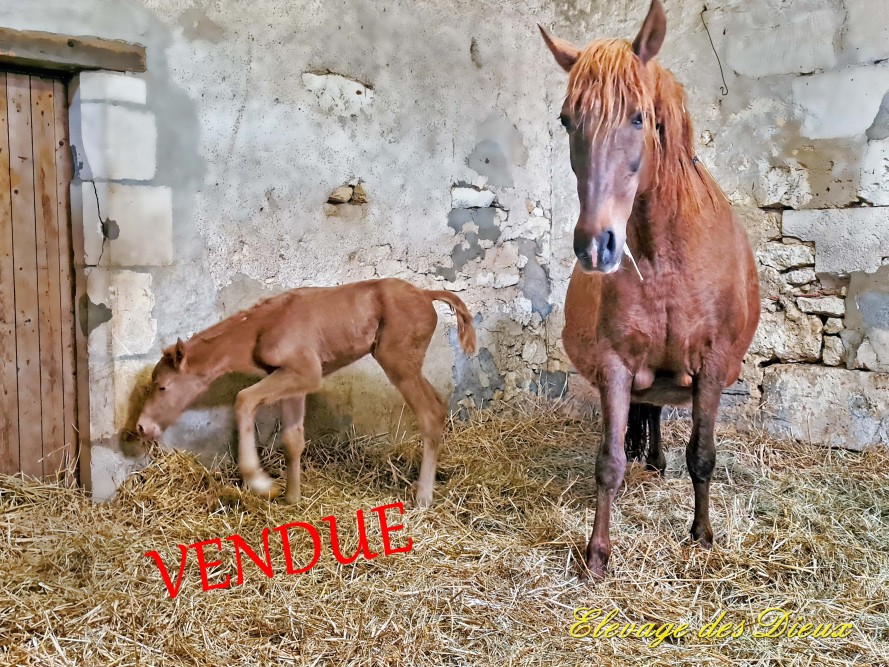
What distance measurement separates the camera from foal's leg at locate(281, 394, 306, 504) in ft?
10.3

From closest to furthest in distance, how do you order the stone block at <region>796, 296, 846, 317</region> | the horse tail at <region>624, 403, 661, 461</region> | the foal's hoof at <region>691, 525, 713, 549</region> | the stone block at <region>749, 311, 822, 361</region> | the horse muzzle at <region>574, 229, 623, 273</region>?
the horse muzzle at <region>574, 229, 623, 273</region> → the foal's hoof at <region>691, 525, 713, 549</region> → the horse tail at <region>624, 403, 661, 461</region> → the stone block at <region>796, 296, 846, 317</region> → the stone block at <region>749, 311, 822, 361</region>

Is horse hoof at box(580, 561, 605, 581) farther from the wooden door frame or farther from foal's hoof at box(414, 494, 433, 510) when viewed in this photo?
the wooden door frame

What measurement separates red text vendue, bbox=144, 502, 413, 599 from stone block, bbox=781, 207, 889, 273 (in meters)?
2.76

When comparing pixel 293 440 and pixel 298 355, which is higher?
pixel 298 355

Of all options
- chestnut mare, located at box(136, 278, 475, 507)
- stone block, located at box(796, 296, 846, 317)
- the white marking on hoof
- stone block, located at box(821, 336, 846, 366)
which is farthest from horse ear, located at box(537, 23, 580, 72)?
stone block, located at box(821, 336, 846, 366)

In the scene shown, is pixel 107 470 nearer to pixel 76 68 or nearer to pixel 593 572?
pixel 76 68

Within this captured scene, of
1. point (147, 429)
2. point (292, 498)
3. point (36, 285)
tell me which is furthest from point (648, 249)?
point (36, 285)

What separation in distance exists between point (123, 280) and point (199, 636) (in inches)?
67.4

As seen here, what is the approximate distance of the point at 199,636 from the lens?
2.07m

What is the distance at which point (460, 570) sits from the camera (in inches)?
98.0

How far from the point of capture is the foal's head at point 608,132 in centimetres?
198

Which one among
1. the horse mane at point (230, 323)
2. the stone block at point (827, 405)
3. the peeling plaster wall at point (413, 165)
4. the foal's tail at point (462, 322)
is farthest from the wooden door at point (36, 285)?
the stone block at point (827, 405)

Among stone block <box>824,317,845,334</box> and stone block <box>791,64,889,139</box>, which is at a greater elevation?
stone block <box>791,64,889,139</box>

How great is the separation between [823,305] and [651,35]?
2.42m
